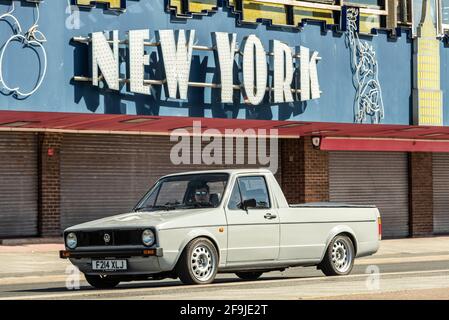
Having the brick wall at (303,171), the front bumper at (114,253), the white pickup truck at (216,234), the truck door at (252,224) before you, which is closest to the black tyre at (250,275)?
the white pickup truck at (216,234)

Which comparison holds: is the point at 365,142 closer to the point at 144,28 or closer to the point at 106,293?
the point at 144,28

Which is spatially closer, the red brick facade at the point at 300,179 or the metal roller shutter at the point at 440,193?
the red brick facade at the point at 300,179

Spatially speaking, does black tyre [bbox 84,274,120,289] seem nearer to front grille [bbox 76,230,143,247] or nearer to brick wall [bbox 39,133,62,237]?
front grille [bbox 76,230,143,247]

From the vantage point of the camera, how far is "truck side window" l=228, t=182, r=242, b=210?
18.2 m

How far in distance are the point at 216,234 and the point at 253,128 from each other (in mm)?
14711

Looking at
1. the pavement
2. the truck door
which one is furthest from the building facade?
the truck door

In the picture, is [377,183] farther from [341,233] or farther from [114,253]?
[114,253]

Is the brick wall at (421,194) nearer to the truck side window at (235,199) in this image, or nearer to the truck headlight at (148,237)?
the truck side window at (235,199)

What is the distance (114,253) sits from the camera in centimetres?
1706

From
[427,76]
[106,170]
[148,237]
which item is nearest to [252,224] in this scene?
[148,237]

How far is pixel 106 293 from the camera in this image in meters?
16.5

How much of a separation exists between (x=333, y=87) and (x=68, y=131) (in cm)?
727

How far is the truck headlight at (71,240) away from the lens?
17.6m

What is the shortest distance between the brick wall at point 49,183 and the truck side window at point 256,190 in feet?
37.5
